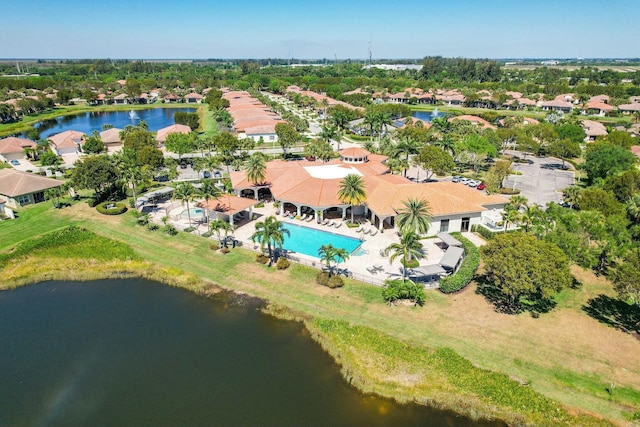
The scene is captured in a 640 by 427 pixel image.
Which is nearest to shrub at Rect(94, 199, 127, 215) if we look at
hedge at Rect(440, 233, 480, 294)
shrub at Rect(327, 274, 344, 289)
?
shrub at Rect(327, 274, 344, 289)

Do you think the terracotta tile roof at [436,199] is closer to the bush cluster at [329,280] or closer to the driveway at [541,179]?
the bush cluster at [329,280]

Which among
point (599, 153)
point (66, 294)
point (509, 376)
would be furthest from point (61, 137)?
point (599, 153)

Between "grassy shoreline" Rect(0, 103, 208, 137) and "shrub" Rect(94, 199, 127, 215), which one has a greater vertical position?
"grassy shoreline" Rect(0, 103, 208, 137)

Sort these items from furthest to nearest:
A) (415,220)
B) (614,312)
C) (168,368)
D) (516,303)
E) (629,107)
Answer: (629,107) < (415,220) < (516,303) < (614,312) < (168,368)

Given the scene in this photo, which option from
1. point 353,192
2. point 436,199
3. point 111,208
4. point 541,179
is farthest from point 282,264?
point 541,179

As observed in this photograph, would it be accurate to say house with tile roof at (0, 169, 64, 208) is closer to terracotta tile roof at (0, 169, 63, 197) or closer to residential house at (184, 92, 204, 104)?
terracotta tile roof at (0, 169, 63, 197)

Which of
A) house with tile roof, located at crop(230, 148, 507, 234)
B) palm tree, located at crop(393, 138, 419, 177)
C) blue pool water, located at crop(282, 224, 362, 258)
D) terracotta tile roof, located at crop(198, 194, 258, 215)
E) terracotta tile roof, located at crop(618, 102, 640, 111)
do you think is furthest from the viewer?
terracotta tile roof, located at crop(618, 102, 640, 111)

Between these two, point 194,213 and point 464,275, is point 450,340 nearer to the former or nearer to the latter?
point 464,275
